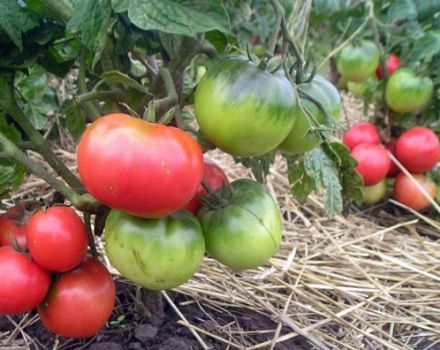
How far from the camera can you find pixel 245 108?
652mm

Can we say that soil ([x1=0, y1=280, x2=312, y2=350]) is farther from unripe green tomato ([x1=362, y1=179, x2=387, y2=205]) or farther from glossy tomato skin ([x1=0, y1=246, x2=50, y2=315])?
unripe green tomato ([x1=362, y1=179, x2=387, y2=205])

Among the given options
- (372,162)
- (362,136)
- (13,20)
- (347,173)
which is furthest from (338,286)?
(13,20)

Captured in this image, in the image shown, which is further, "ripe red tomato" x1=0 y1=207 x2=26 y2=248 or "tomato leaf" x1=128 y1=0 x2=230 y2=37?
"ripe red tomato" x1=0 y1=207 x2=26 y2=248

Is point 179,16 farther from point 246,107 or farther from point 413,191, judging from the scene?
point 413,191

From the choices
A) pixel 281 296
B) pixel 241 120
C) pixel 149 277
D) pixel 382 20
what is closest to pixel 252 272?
pixel 281 296

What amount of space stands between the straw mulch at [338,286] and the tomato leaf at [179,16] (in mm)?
592

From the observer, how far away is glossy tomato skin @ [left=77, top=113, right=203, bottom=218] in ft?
2.00

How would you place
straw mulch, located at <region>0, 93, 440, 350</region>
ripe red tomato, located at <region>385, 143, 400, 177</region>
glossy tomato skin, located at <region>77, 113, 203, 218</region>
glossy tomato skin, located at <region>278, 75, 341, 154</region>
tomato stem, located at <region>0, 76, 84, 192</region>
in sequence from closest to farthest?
glossy tomato skin, located at <region>77, 113, 203, 218</region> < glossy tomato skin, located at <region>278, 75, 341, 154</region> < tomato stem, located at <region>0, 76, 84, 192</region> < straw mulch, located at <region>0, 93, 440, 350</region> < ripe red tomato, located at <region>385, 143, 400, 177</region>

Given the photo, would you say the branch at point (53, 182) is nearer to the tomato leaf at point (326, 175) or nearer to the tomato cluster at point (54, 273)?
the tomato cluster at point (54, 273)

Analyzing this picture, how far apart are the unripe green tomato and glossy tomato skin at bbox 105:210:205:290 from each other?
1115mm

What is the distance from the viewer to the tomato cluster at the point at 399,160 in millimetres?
1674

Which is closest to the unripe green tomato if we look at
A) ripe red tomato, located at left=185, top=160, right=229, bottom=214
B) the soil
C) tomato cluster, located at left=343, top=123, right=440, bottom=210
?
tomato cluster, located at left=343, top=123, right=440, bottom=210

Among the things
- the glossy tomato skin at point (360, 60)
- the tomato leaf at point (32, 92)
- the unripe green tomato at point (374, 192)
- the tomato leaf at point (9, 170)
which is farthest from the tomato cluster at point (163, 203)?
the glossy tomato skin at point (360, 60)

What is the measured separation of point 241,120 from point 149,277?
217 mm
